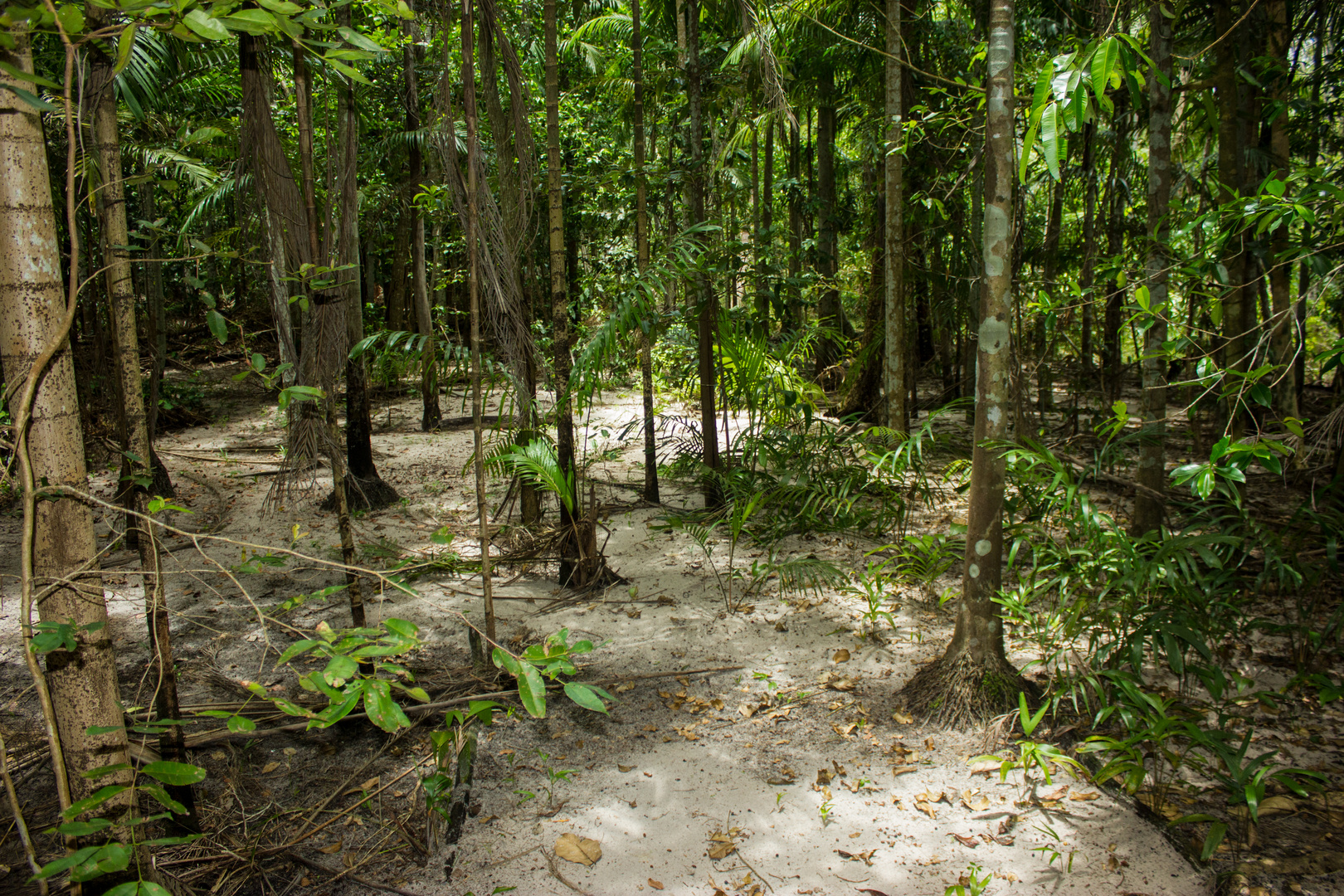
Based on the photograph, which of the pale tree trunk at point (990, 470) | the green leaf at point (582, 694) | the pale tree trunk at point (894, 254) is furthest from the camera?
the pale tree trunk at point (894, 254)

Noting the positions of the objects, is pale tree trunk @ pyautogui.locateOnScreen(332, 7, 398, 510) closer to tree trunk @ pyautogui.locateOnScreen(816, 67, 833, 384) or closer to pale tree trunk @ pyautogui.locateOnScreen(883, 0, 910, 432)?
pale tree trunk @ pyautogui.locateOnScreen(883, 0, 910, 432)

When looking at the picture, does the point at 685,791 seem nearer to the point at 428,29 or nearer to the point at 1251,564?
the point at 1251,564

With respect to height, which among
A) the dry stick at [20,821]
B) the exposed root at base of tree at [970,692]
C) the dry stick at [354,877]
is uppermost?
the dry stick at [20,821]

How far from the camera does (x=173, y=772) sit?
1551 millimetres

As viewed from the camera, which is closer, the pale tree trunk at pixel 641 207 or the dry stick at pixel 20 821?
the dry stick at pixel 20 821

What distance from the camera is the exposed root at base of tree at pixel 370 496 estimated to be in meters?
6.96

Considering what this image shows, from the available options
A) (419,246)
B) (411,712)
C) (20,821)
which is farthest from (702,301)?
(419,246)

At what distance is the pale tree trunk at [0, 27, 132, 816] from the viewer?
1.72 m

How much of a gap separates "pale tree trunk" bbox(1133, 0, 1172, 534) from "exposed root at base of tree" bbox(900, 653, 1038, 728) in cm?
153

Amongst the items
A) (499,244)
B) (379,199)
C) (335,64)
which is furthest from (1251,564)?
(379,199)

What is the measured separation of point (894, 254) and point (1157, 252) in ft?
8.12

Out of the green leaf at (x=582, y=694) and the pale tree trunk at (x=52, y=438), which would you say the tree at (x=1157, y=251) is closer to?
the green leaf at (x=582, y=694)

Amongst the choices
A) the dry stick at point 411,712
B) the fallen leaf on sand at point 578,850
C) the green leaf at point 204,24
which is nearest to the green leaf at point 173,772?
the dry stick at point 411,712

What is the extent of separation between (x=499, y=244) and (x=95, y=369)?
9.49m
